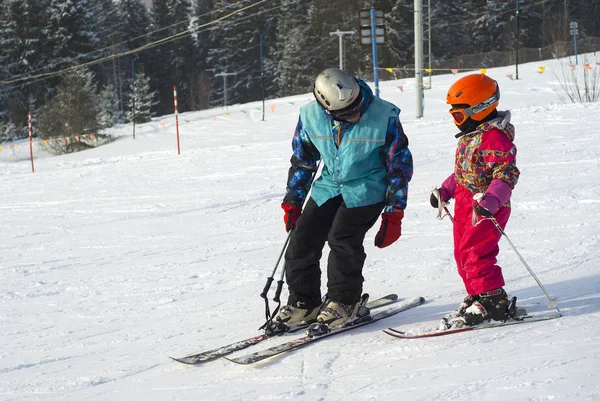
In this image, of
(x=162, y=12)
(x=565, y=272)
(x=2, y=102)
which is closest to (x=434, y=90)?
(x=565, y=272)

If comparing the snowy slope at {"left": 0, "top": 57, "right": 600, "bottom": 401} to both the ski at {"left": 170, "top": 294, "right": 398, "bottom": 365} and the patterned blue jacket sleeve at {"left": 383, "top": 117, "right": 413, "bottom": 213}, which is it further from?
the patterned blue jacket sleeve at {"left": 383, "top": 117, "right": 413, "bottom": 213}

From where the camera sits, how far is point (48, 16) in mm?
47062

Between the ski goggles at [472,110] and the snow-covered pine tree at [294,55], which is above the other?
the snow-covered pine tree at [294,55]

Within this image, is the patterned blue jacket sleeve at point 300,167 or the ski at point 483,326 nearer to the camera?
the ski at point 483,326

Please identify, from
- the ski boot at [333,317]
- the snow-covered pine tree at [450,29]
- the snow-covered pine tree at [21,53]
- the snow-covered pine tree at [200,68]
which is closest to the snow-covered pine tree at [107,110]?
the snow-covered pine tree at [21,53]

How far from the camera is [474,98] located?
10.9ft

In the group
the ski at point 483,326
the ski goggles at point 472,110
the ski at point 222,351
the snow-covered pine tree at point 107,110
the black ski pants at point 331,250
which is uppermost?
the snow-covered pine tree at point 107,110

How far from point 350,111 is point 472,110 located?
23.4 inches

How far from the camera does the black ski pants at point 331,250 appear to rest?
136 inches

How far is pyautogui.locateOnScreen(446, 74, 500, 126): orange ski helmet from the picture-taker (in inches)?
131

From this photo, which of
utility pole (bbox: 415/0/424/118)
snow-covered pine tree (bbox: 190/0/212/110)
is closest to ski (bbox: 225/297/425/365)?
utility pole (bbox: 415/0/424/118)

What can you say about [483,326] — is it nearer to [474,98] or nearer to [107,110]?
[474,98]

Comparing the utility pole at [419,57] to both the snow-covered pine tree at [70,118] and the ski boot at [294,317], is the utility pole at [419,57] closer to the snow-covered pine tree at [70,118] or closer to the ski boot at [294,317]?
the ski boot at [294,317]

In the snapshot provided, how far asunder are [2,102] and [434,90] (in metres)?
30.5
